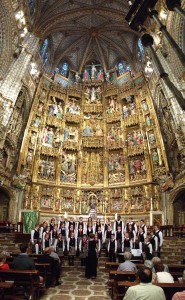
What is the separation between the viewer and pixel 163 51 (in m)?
16.9

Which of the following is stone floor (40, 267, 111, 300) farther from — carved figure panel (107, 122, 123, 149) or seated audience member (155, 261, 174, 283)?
carved figure panel (107, 122, 123, 149)

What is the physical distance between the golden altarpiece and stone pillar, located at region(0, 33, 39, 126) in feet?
13.0

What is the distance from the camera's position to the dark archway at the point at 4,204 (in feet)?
62.3

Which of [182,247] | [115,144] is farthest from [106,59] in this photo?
[182,247]

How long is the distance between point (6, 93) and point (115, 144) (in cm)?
1052

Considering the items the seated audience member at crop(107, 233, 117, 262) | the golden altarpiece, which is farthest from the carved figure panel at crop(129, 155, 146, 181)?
the seated audience member at crop(107, 233, 117, 262)

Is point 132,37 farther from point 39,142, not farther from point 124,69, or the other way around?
point 39,142

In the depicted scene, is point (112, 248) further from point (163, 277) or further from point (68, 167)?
point (68, 167)

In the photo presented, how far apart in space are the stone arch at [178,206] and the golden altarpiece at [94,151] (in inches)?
43.2

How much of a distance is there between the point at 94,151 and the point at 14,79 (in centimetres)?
976

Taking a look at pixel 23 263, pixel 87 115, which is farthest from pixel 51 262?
pixel 87 115

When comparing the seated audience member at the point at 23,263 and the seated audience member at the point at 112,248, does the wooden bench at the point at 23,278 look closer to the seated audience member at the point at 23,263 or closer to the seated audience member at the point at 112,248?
the seated audience member at the point at 23,263

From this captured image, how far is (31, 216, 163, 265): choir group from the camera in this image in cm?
1059

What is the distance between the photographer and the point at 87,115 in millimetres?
25312
